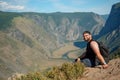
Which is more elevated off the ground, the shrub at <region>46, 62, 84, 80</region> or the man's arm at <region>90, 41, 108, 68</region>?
the man's arm at <region>90, 41, 108, 68</region>

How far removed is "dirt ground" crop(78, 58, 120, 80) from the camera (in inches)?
601

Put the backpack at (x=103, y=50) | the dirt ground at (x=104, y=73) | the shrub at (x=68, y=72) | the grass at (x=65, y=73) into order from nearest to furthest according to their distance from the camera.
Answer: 1. the dirt ground at (x=104, y=73)
2. the backpack at (x=103, y=50)
3. the grass at (x=65, y=73)
4. the shrub at (x=68, y=72)

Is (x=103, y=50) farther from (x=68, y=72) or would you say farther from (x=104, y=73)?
(x=68, y=72)

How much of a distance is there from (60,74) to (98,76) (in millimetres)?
2361

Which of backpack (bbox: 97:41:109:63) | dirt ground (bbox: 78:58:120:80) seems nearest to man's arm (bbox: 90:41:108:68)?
backpack (bbox: 97:41:109:63)

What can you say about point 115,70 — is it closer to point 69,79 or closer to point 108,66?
point 108,66

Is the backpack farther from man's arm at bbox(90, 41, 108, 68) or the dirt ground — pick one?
the dirt ground

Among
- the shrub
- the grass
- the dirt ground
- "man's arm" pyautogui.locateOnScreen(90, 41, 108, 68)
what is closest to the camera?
the dirt ground

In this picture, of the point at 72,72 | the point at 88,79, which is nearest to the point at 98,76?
the point at 88,79

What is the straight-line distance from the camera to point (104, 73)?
16.4 meters

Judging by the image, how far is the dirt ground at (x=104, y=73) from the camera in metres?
15.3

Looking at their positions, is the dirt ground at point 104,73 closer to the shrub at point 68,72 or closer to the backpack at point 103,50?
the shrub at point 68,72

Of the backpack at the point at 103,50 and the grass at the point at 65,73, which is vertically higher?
the backpack at the point at 103,50

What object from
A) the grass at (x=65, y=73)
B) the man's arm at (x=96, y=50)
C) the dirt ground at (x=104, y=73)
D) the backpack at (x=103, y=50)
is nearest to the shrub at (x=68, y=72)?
the grass at (x=65, y=73)
